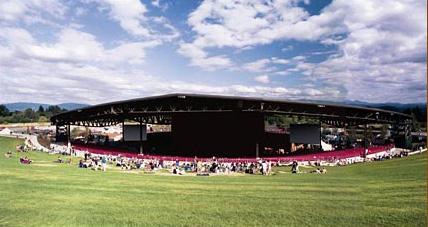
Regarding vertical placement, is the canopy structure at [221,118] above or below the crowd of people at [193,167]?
above

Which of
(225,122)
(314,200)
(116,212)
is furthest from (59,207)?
(225,122)

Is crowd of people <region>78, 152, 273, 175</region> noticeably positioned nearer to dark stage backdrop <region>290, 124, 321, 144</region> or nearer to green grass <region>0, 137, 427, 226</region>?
green grass <region>0, 137, 427, 226</region>

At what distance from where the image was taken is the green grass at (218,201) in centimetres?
1488

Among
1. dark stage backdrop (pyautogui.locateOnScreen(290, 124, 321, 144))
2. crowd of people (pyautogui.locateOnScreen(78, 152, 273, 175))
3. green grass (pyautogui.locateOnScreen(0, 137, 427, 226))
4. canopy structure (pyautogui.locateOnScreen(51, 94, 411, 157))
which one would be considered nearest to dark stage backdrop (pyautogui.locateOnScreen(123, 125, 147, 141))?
canopy structure (pyautogui.locateOnScreen(51, 94, 411, 157))

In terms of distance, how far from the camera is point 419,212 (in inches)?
580

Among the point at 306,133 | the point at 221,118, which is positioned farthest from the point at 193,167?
the point at 306,133

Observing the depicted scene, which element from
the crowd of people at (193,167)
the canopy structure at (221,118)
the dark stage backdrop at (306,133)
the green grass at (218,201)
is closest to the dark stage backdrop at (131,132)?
the canopy structure at (221,118)

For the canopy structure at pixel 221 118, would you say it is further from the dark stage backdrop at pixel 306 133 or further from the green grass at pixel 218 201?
the green grass at pixel 218 201

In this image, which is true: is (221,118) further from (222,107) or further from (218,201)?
(218,201)

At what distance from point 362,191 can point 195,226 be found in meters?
9.57

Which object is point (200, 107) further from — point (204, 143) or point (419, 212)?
point (419, 212)

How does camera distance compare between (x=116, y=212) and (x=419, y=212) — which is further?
(x=116, y=212)

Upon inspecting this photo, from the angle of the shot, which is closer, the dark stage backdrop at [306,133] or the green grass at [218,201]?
the green grass at [218,201]

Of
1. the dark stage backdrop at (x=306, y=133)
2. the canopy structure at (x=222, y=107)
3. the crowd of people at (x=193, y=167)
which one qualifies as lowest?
the crowd of people at (x=193, y=167)
